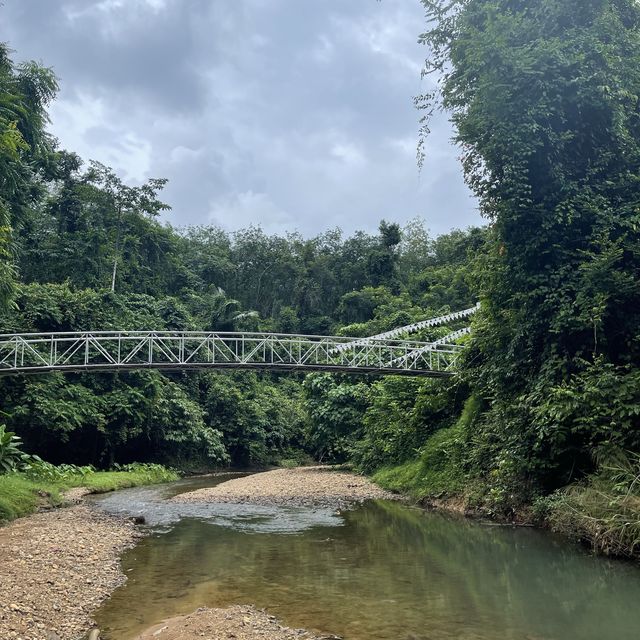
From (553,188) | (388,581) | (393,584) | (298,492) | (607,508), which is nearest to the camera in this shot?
(393,584)

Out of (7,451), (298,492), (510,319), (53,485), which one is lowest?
(298,492)

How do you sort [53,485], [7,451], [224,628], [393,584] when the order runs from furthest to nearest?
[53,485]
[7,451]
[393,584]
[224,628]

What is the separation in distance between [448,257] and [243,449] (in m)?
32.2

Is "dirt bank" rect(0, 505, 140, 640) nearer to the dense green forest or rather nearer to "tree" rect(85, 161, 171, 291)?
the dense green forest

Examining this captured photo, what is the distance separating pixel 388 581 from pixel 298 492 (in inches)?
477

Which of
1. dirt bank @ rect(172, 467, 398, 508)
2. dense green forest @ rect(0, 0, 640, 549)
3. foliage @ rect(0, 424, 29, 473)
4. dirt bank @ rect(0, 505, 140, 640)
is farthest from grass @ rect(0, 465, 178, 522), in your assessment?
dirt bank @ rect(172, 467, 398, 508)

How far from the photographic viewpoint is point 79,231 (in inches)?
1478

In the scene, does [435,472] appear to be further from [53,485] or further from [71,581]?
[53,485]

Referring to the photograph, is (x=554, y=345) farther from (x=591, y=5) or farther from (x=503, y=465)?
(x=591, y=5)

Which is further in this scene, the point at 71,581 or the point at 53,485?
the point at 53,485

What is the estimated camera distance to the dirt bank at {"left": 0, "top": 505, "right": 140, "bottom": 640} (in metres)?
5.89

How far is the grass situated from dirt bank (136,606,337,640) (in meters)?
7.88

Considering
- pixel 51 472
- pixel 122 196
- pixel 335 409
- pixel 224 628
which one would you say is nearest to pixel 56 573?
pixel 224 628

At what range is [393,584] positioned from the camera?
7504 millimetres
